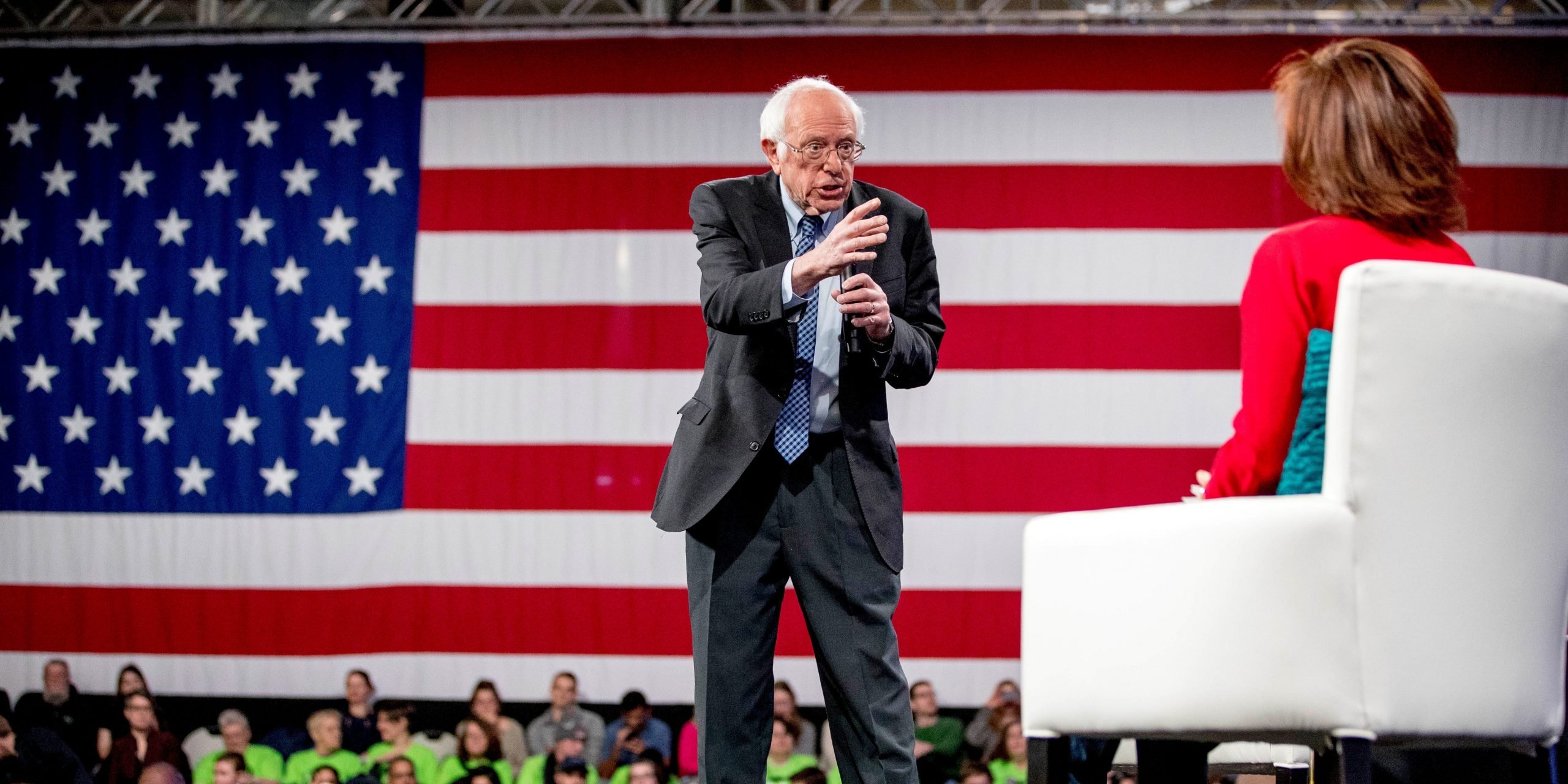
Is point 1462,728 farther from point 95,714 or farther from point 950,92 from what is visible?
point 95,714

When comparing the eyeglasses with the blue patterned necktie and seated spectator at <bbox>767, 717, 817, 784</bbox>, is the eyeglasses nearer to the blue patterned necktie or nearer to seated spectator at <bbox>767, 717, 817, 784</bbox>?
the blue patterned necktie

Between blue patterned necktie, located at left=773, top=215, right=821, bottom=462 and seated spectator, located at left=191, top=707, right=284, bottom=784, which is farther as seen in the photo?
seated spectator, located at left=191, top=707, right=284, bottom=784

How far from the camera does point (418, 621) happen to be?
4.95m

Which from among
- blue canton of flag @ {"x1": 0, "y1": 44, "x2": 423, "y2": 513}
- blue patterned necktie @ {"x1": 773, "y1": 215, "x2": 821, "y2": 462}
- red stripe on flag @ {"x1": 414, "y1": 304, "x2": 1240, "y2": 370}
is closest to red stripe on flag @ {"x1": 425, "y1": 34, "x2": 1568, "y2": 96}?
blue canton of flag @ {"x1": 0, "y1": 44, "x2": 423, "y2": 513}

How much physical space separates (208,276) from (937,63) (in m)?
3.20

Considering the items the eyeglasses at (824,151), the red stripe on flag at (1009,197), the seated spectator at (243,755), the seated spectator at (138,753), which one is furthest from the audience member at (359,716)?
the eyeglasses at (824,151)

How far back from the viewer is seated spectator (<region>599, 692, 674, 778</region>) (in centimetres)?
471

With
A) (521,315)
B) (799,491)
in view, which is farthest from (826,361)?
(521,315)

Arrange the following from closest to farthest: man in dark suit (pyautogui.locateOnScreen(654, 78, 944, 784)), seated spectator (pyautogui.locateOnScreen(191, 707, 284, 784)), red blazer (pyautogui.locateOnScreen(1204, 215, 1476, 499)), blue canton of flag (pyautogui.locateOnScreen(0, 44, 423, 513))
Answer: red blazer (pyautogui.locateOnScreen(1204, 215, 1476, 499)) < man in dark suit (pyautogui.locateOnScreen(654, 78, 944, 784)) < seated spectator (pyautogui.locateOnScreen(191, 707, 284, 784)) < blue canton of flag (pyautogui.locateOnScreen(0, 44, 423, 513))

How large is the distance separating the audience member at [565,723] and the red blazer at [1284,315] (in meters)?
3.95

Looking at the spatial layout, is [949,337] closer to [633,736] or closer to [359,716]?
[633,736]

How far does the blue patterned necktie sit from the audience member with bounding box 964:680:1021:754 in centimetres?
331

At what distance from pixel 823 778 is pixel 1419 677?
345cm

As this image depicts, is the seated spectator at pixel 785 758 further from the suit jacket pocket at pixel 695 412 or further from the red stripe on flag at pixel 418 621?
the suit jacket pocket at pixel 695 412
